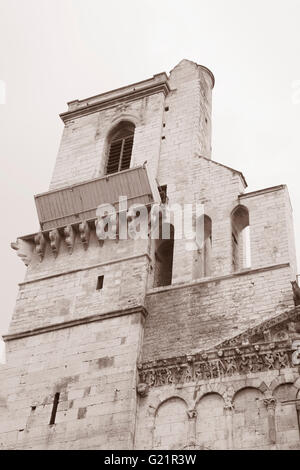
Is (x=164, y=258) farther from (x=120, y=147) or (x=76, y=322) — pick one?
(x=120, y=147)

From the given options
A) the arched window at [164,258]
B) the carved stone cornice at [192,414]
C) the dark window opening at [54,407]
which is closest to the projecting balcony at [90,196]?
the arched window at [164,258]

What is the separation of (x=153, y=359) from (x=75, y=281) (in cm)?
373

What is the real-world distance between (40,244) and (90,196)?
1.96 metres

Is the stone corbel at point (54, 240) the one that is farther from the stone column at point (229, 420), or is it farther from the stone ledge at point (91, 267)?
the stone column at point (229, 420)

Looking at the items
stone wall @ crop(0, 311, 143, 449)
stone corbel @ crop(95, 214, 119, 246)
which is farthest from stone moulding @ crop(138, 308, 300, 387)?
stone corbel @ crop(95, 214, 119, 246)

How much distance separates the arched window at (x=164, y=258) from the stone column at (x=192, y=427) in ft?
16.1

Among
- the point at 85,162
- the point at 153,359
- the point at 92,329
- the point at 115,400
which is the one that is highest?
the point at 85,162

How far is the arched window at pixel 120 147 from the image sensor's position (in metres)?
22.3

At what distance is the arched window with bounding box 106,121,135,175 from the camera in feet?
73.3

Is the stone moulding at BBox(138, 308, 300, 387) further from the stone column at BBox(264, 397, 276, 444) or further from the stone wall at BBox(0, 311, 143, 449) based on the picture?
the stone column at BBox(264, 397, 276, 444)

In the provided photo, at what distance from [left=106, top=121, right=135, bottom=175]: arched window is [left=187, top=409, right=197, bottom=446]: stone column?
9.67 m
